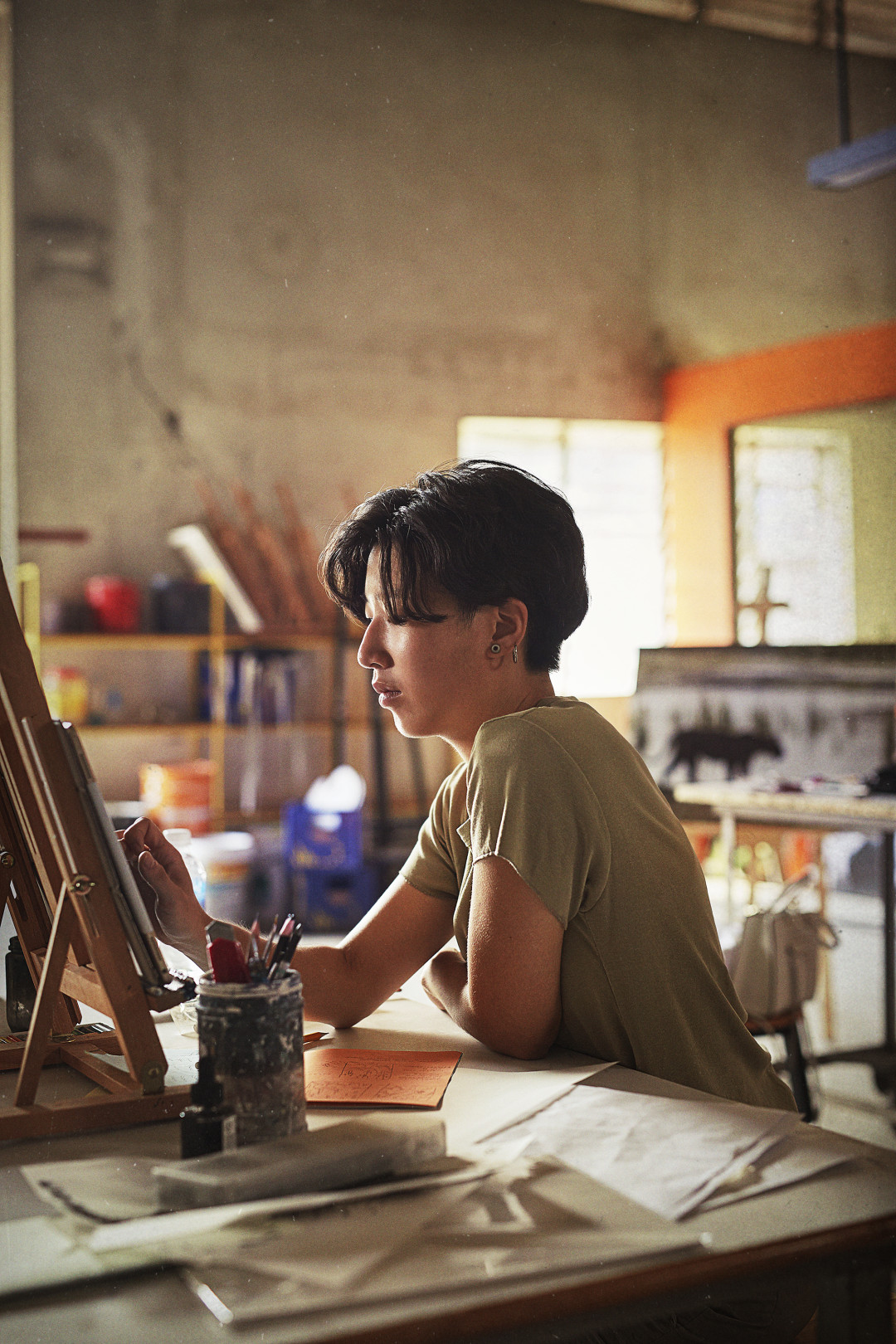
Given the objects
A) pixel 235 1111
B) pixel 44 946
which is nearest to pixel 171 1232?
pixel 235 1111

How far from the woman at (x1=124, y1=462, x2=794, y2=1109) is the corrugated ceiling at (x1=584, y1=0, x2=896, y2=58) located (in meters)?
4.92

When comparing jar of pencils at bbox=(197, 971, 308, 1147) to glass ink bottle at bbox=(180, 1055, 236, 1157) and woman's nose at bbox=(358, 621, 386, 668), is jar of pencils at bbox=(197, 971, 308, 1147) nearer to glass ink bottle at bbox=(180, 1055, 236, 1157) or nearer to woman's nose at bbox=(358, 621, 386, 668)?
glass ink bottle at bbox=(180, 1055, 236, 1157)

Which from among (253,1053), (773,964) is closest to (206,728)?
(773,964)

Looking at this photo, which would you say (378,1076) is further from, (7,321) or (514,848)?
(7,321)

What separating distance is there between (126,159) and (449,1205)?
20.8ft

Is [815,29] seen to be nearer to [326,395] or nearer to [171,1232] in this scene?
[326,395]

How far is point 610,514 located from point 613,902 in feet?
20.6

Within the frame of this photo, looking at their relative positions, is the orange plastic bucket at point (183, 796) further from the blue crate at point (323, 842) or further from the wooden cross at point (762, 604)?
the wooden cross at point (762, 604)

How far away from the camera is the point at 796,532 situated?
6.51 meters

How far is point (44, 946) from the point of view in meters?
1.33

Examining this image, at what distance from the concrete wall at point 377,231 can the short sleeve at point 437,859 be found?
494 cm

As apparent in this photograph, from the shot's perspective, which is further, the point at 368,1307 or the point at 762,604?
the point at 762,604

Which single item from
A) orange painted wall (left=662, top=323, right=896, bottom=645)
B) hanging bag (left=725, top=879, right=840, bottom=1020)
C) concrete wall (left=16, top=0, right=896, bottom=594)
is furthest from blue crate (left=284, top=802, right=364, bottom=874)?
hanging bag (left=725, top=879, right=840, bottom=1020)

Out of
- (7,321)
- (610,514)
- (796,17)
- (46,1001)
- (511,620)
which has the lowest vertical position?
(46,1001)
